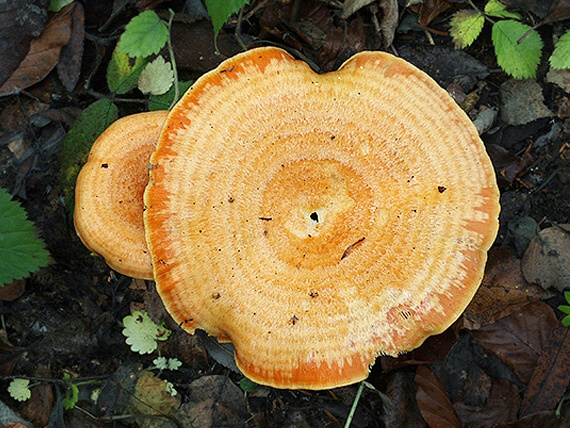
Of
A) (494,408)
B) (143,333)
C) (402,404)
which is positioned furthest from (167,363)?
(494,408)

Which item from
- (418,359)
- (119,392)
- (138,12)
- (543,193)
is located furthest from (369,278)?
(138,12)

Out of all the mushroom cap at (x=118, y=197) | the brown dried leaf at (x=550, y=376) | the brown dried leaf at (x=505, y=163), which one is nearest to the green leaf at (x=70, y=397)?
the mushroom cap at (x=118, y=197)

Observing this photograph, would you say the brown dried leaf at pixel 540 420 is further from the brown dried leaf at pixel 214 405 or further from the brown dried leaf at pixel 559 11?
the brown dried leaf at pixel 559 11

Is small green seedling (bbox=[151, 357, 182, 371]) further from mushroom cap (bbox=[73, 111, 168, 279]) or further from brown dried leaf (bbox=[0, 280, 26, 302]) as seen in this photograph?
brown dried leaf (bbox=[0, 280, 26, 302])

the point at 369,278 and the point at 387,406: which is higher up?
the point at 369,278

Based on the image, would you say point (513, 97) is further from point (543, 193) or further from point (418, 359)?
point (418, 359)

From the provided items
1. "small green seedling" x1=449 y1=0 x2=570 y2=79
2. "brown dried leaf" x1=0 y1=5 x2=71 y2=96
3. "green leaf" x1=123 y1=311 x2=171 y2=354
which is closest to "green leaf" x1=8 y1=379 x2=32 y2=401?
"green leaf" x1=123 y1=311 x2=171 y2=354
